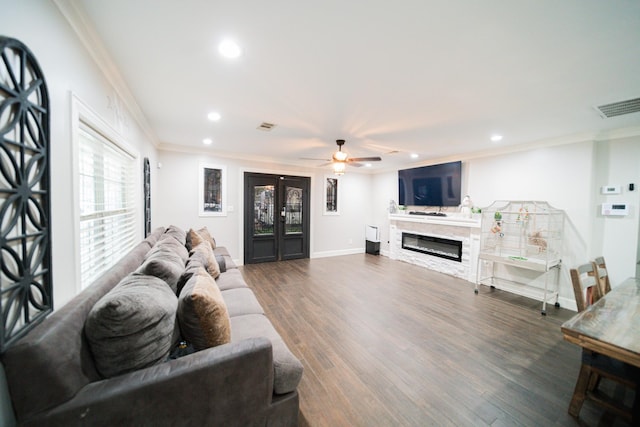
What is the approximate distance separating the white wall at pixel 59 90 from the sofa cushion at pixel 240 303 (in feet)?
3.43

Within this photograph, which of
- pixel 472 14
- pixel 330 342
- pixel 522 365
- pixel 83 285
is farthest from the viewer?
pixel 330 342

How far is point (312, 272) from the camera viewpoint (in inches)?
195

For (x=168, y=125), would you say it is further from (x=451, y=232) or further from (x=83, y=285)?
(x=451, y=232)

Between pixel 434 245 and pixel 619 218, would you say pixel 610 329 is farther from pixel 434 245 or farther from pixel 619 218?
pixel 434 245

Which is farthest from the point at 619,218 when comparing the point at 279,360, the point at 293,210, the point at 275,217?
the point at 275,217

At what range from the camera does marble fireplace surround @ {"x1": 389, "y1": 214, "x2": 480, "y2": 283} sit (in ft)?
15.1

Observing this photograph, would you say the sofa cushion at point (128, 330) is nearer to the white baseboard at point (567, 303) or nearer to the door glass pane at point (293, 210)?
the door glass pane at point (293, 210)

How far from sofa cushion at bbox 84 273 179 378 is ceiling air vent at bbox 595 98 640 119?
426cm

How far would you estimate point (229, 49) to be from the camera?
1.70 meters

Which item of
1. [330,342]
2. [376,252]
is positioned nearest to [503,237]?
[376,252]

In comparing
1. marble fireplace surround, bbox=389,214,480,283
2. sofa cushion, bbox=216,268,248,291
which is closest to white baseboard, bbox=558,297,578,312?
marble fireplace surround, bbox=389,214,480,283

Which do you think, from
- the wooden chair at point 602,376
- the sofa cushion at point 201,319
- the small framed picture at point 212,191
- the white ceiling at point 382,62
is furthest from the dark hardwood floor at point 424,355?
the white ceiling at point 382,62

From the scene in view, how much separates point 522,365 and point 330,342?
5.74ft

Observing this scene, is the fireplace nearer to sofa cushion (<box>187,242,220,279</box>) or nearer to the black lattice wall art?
sofa cushion (<box>187,242,220,279</box>)
